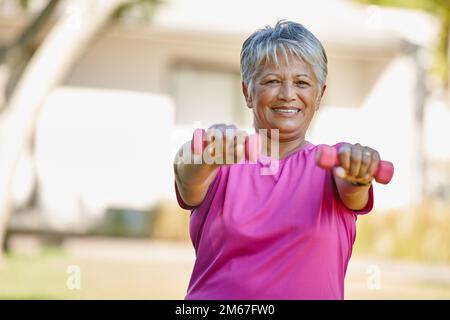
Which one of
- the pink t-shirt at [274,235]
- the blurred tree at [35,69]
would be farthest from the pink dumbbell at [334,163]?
the blurred tree at [35,69]

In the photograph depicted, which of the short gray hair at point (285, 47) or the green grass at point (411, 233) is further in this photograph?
the green grass at point (411, 233)

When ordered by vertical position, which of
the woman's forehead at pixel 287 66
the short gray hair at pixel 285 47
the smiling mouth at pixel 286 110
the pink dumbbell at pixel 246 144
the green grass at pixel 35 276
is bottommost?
the green grass at pixel 35 276

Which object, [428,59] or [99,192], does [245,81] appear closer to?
[99,192]

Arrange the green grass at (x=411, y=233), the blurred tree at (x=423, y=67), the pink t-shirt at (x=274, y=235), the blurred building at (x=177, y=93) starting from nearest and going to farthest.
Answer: the pink t-shirt at (x=274, y=235), the green grass at (x=411, y=233), the blurred building at (x=177, y=93), the blurred tree at (x=423, y=67)

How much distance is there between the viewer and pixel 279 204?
6.79 feet

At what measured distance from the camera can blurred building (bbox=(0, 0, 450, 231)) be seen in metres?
12.9

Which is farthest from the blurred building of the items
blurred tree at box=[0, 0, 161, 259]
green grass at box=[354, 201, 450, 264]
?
blurred tree at box=[0, 0, 161, 259]

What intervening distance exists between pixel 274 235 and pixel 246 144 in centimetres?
34

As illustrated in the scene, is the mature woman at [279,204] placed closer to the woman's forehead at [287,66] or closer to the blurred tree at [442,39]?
the woman's forehead at [287,66]

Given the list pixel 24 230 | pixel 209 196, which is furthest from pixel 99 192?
pixel 209 196

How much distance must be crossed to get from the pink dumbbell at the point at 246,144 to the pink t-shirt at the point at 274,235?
275 mm

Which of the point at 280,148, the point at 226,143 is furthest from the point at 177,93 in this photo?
the point at 226,143

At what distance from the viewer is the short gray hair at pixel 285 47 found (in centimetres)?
217
